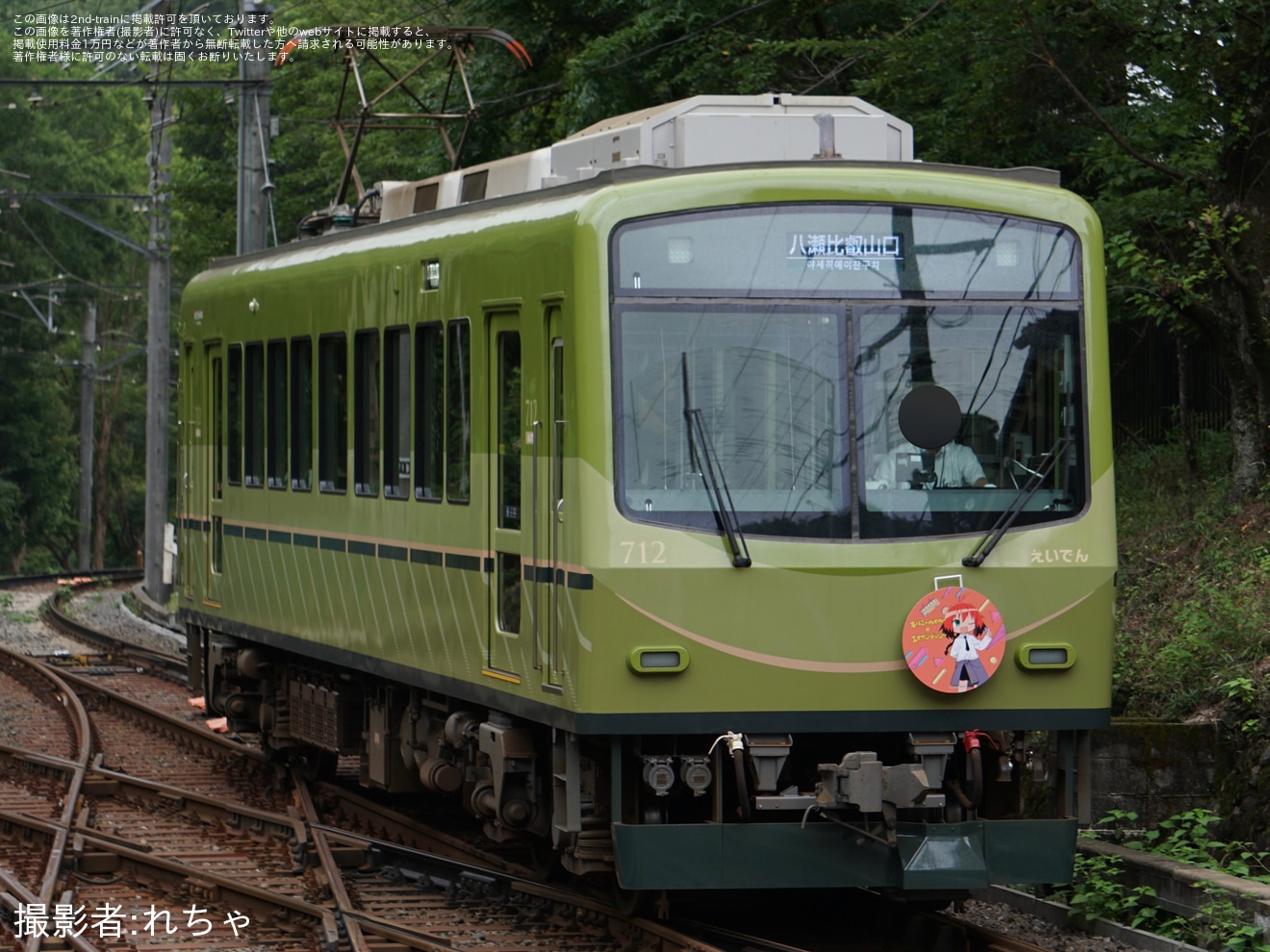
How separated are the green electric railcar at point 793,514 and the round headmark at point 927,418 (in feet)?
0.04

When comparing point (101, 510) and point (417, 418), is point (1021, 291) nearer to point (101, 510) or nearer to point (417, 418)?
point (417, 418)

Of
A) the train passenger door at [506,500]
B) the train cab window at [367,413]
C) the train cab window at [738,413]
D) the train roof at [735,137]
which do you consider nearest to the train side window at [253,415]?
the train cab window at [367,413]

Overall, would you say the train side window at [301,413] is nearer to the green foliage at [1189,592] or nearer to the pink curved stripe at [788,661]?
the pink curved stripe at [788,661]

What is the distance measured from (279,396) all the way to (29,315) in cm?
5051

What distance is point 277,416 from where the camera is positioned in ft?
43.2

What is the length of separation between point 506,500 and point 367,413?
2177 millimetres

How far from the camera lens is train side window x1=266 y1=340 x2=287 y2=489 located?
514 inches

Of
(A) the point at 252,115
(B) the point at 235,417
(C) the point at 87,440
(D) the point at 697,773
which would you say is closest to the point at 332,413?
(B) the point at 235,417

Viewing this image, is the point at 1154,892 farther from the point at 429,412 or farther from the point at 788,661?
the point at 429,412

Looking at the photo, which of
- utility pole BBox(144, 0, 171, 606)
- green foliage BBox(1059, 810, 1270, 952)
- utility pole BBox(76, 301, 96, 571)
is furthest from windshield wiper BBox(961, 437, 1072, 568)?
utility pole BBox(76, 301, 96, 571)

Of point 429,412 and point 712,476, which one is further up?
point 429,412

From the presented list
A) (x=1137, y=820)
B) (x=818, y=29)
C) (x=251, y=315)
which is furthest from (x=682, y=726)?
(x=818, y=29)

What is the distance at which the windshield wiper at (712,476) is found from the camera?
8500mm

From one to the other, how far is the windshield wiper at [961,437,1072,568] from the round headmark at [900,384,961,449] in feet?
1.33
